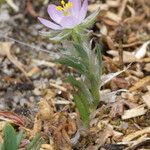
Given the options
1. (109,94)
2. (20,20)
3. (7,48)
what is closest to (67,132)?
(109,94)

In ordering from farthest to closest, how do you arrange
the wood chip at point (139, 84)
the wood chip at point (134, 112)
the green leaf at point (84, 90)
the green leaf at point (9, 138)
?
the wood chip at point (139, 84), the wood chip at point (134, 112), the green leaf at point (84, 90), the green leaf at point (9, 138)

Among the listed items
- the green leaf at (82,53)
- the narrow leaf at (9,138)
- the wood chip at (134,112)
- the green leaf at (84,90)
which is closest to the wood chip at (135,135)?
the wood chip at (134,112)

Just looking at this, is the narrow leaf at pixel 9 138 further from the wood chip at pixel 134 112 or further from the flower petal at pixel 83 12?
the wood chip at pixel 134 112

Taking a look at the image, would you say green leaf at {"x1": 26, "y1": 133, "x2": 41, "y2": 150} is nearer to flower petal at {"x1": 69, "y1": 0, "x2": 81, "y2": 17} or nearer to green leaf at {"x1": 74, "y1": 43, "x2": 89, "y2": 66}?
green leaf at {"x1": 74, "y1": 43, "x2": 89, "y2": 66}

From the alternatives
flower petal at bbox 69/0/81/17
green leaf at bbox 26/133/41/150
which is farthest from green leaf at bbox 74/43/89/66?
green leaf at bbox 26/133/41/150

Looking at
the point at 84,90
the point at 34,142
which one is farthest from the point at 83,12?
the point at 34,142

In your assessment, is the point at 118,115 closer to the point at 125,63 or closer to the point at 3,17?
the point at 125,63
